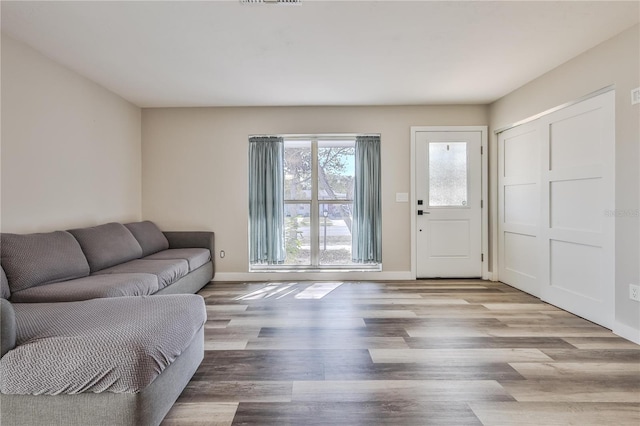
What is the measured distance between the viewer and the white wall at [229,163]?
4.37 meters

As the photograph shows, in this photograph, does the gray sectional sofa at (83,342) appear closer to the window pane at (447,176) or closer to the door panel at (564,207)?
the door panel at (564,207)

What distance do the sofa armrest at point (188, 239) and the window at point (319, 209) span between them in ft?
2.05

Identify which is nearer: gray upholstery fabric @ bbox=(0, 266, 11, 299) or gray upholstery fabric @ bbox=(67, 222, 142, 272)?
gray upholstery fabric @ bbox=(0, 266, 11, 299)

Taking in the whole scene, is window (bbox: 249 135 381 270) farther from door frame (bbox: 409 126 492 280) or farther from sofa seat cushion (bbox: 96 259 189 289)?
sofa seat cushion (bbox: 96 259 189 289)

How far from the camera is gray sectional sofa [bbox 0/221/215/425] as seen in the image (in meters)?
1.26

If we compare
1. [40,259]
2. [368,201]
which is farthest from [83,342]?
[368,201]

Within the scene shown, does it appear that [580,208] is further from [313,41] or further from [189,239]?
[189,239]

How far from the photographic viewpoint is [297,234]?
4551 millimetres

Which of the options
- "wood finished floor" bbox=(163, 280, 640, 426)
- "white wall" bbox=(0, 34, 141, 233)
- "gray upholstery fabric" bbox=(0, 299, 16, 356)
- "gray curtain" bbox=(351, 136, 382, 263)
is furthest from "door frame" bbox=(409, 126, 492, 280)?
"gray upholstery fabric" bbox=(0, 299, 16, 356)

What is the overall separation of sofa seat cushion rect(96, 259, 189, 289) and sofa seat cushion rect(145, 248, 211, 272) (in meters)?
0.16

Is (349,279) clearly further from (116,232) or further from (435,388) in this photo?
(116,232)

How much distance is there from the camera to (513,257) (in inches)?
155

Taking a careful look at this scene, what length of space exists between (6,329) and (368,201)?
379cm

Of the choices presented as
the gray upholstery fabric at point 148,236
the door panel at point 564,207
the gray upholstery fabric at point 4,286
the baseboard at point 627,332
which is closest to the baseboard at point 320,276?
the gray upholstery fabric at point 148,236
